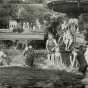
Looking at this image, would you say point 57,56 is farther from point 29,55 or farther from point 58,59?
point 29,55

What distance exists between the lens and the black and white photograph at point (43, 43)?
758cm

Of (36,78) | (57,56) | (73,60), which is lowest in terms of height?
(36,78)

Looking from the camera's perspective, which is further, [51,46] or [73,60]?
[51,46]

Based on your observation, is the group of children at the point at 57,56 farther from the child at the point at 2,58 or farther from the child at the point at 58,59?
the child at the point at 2,58

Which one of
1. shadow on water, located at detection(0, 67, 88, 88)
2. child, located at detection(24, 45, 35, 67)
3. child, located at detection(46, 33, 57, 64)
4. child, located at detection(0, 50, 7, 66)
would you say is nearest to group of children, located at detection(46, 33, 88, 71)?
child, located at detection(46, 33, 57, 64)

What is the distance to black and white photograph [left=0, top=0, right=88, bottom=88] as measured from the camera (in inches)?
298

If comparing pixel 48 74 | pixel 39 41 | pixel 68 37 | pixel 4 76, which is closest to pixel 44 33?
pixel 39 41

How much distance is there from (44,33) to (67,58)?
1120 mm

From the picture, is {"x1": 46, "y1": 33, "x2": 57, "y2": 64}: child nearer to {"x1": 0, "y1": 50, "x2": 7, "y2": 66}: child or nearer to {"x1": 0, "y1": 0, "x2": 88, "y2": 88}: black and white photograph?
{"x1": 0, "y1": 0, "x2": 88, "y2": 88}: black and white photograph

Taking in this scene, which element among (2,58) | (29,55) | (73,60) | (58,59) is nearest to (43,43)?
(29,55)

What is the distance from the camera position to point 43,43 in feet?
25.5

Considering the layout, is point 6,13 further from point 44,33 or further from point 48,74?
point 48,74

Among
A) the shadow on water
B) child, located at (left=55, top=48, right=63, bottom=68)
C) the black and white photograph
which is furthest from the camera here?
child, located at (left=55, top=48, right=63, bottom=68)

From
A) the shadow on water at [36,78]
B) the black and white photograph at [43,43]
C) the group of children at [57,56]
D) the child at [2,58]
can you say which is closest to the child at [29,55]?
the black and white photograph at [43,43]
